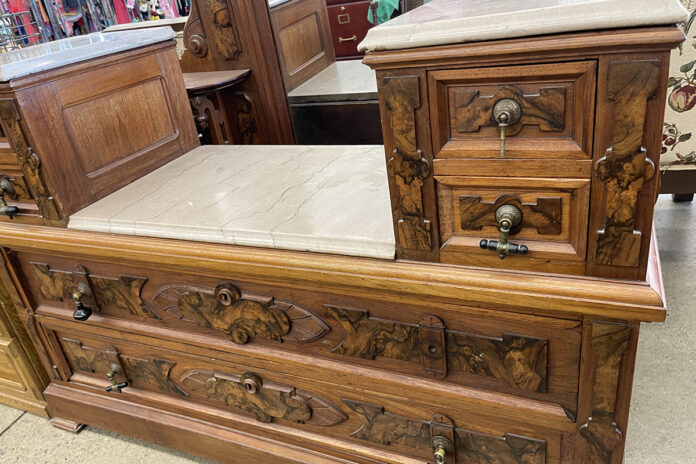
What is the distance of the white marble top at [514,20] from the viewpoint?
0.70 meters

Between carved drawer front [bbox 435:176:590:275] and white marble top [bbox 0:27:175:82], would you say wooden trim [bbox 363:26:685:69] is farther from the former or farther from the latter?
white marble top [bbox 0:27:175:82]

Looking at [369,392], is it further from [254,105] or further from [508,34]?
[254,105]

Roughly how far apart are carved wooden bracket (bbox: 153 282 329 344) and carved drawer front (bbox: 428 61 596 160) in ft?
1.70

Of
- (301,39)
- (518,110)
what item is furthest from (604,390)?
(301,39)

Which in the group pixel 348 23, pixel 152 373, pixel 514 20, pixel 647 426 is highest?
pixel 514 20

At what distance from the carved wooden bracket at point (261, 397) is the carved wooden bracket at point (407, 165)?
1.67 feet

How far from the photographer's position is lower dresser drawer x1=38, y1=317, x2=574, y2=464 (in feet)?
3.67

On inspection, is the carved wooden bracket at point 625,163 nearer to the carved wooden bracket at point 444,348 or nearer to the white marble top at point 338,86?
the carved wooden bracket at point 444,348

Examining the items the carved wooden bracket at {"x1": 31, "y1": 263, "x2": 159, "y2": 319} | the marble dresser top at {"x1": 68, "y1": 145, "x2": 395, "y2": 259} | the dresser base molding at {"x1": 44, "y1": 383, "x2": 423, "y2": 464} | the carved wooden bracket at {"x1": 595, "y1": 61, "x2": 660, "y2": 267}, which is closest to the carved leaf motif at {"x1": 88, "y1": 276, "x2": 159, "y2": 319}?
the carved wooden bracket at {"x1": 31, "y1": 263, "x2": 159, "y2": 319}

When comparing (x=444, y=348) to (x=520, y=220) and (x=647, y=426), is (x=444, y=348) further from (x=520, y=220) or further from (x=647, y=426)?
(x=647, y=426)

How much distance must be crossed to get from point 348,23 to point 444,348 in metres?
3.39

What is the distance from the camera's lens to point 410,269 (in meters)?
1.02

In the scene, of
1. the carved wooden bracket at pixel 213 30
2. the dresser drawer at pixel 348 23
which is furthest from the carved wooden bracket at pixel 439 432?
the dresser drawer at pixel 348 23

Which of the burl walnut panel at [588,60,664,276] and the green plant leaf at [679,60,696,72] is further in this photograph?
the green plant leaf at [679,60,696,72]
